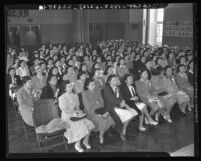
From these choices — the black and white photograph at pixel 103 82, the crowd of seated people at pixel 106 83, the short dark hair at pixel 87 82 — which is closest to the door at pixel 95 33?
the black and white photograph at pixel 103 82

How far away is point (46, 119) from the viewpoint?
17.2 feet

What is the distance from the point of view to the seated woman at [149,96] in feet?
18.5

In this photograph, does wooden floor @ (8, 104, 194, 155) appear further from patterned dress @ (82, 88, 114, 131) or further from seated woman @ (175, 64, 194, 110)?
seated woman @ (175, 64, 194, 110)

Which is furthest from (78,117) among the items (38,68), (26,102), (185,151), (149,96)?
(185,151)

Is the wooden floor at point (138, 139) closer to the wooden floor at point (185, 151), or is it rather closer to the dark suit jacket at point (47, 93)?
the wooden floor at point (185, 151)

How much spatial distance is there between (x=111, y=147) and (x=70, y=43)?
1.96 metres

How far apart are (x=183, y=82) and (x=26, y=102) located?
8.69 ft

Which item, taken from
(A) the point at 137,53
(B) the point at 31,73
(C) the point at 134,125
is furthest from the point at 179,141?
(B) the point at 31,73

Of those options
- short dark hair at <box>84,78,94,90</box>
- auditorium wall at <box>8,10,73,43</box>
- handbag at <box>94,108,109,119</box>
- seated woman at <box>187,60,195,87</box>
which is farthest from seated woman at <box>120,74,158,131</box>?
auditorium wall at <box>8,10,73,43</box>

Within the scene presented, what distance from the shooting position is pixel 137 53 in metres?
5.69

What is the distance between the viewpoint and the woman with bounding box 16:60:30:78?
5358 millimetres

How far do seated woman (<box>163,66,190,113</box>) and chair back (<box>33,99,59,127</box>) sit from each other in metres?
2.00

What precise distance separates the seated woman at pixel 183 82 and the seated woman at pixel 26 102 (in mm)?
2535
